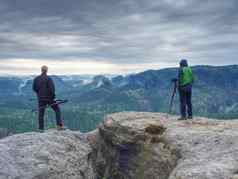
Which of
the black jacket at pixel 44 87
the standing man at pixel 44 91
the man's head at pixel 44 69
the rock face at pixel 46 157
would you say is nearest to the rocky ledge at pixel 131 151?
the rock face at pixel 46 157

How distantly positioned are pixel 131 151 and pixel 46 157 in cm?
863

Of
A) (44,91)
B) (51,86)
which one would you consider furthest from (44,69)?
(44,91)

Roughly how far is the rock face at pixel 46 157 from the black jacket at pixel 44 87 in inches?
134

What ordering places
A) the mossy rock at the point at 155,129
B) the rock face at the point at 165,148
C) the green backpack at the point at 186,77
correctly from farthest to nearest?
the green backpack at the point at 186,77
the mossy rock at the point at 155,129
the rock face at the point at 165,148

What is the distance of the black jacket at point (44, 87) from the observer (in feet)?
119

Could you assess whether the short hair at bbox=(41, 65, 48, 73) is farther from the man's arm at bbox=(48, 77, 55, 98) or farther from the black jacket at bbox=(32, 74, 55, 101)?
the man's arm at bbox=(48, 77, 55, 98)

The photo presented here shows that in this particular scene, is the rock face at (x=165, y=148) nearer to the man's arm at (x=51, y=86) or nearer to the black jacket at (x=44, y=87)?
the man's arm at (x=51, y=86)

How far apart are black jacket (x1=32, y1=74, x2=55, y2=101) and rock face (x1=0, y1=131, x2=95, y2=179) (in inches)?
134

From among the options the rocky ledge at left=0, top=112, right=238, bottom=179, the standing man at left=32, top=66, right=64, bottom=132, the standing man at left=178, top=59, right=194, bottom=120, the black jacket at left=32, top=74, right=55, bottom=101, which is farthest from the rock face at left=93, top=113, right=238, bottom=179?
the black jacket at left=32, top=74, right=55, bottom=101

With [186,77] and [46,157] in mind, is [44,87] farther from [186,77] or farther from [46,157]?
[186,77]

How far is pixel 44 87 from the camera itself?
119 ft

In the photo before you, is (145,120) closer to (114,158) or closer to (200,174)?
(114,158)

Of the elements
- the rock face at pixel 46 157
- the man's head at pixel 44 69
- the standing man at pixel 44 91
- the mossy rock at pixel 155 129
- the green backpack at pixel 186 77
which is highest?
the man's head at pixel 44 69

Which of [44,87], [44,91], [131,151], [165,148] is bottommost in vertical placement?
[131,151]
